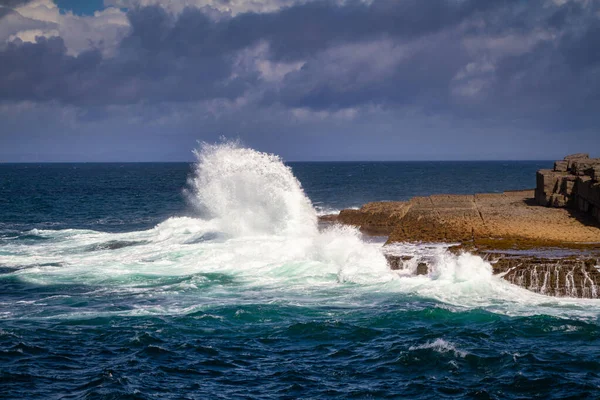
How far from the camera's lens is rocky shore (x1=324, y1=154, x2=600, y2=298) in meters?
19.1

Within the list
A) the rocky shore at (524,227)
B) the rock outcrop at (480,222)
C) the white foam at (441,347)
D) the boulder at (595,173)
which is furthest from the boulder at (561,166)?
the white foam at (441,347)

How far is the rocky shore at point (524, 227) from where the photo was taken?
1908cm

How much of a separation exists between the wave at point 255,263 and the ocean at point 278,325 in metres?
0.10

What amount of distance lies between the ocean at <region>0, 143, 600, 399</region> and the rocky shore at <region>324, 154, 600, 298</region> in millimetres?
719

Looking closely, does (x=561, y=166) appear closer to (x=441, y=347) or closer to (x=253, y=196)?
(x=253, y=196)

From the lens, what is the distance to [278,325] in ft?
53.4

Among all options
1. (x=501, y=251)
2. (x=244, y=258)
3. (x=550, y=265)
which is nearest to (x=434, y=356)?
(x=550, y=265)

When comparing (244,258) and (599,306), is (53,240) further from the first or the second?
(599,306)

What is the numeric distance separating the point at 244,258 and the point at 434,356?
12.2 metres

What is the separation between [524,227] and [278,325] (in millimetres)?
13646

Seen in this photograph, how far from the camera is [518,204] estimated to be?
3375 cm

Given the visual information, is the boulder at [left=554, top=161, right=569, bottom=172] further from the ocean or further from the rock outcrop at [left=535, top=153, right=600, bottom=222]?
the ocean

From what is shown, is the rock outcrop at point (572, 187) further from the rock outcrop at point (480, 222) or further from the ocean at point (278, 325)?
the ocean at point (278, 325)

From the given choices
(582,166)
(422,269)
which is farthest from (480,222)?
(582,166)
